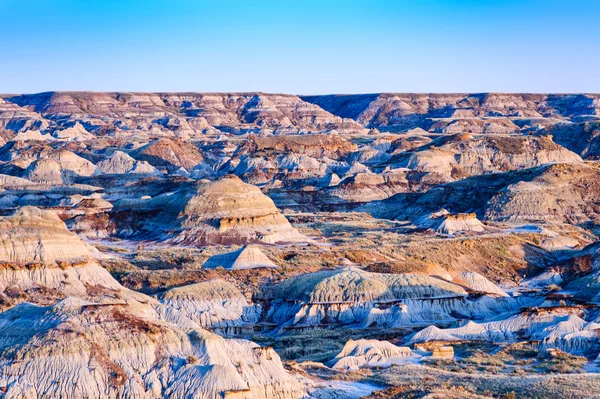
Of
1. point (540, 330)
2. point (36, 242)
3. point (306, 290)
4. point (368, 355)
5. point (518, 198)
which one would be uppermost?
point (36, 242)

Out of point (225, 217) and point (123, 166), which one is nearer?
point (225, 217)

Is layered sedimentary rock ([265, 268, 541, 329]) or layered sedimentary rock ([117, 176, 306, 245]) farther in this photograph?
layered sedimentary rock ([117, 176, 306, 245])

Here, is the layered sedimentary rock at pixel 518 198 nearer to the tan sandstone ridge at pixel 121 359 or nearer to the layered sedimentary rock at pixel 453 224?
the layered sedimentary rock at pixel 453 224

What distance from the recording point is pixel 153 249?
312 ft

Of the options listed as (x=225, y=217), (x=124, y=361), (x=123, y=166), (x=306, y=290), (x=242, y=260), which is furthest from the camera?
(x=123, y=166)

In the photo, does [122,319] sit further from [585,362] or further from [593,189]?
[593,189]

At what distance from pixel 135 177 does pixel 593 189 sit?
7594 cm

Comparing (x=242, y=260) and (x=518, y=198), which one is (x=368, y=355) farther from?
(x=518, y=198)

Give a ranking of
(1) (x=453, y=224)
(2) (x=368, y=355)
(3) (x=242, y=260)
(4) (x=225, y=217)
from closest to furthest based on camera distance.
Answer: (2) (x=368, y=355) → (3) (x=242, y=260) → (4) (x=225, y=217) → (1) (x=453, y=224)

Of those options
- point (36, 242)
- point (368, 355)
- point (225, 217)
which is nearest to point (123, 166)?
point (225, 217)

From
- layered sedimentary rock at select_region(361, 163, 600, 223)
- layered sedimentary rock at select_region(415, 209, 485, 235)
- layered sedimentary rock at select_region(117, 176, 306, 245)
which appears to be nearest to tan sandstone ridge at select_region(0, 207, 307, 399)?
layered sedimentary rock at select_region(117, 176, 306, 245)

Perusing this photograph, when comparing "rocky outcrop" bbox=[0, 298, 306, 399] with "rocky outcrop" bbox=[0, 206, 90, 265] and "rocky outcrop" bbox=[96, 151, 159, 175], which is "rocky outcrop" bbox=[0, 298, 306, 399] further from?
"rocky outcrop" bbox=[96, 151, 159, 175]

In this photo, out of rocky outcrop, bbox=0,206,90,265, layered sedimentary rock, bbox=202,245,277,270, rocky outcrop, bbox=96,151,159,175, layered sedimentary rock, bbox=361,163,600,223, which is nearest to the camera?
rocky outcrop, bbox=0,206,90,265

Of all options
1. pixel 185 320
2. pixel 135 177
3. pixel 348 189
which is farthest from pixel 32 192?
pixel 185 320
